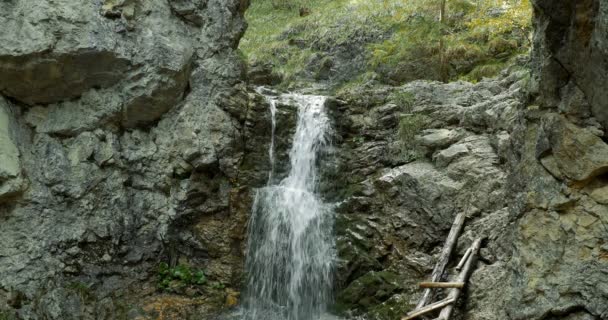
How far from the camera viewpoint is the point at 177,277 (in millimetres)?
8719

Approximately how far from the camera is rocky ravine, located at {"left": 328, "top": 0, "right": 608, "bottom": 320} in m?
5.14

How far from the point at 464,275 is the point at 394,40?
9.82 m

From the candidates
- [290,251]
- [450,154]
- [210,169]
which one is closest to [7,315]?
[210,169]

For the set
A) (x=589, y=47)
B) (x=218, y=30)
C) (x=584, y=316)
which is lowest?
(x=584, y=316)

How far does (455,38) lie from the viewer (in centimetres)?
1335

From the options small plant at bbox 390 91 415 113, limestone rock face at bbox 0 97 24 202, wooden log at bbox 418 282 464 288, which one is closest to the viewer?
wooden log at bbox 418 282 464 288

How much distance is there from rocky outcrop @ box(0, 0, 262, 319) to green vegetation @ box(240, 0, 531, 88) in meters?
5.81

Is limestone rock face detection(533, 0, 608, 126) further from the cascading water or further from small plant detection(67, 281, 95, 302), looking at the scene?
small plant detection(67, 281, 95, 302)

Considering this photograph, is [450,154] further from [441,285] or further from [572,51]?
[572,51]

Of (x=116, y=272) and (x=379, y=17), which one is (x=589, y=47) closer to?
(x=116, y=272)

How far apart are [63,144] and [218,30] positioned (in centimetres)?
401

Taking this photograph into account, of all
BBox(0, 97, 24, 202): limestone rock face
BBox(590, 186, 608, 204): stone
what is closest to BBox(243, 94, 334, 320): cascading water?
BBox(0, 97, 24, 202): limestone rock face

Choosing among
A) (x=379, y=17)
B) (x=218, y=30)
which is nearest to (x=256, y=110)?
(x=218, y=30)

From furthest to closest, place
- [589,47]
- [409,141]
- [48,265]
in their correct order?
[409,141] → [48,265] → [589,47]
